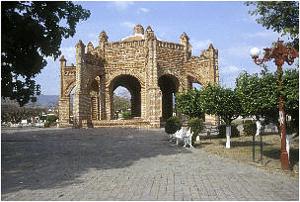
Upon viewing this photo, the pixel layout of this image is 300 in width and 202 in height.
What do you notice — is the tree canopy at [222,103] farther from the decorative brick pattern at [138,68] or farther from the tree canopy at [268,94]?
the decorative brick pattern at [138,68]

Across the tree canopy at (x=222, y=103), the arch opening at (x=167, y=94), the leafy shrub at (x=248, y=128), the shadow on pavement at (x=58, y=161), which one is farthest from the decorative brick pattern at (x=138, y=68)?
the shadow on pavement at (x=58, y=161)

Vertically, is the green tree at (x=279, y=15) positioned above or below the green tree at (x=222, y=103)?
above

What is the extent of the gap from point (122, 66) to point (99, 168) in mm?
26875

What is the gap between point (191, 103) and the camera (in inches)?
975

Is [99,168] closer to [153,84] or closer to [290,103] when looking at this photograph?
[290,103]

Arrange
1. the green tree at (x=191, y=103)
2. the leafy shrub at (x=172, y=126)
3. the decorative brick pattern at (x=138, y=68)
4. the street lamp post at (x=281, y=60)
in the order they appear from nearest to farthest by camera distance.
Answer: the street lamp post at (x=281, y=60)
the leafy shrub at (x=172, y=126)
the green tree at (x=191, y=103)
the decorative brick pattern at (x=138, y=68)

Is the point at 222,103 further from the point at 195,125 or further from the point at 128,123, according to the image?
the point at 128,123

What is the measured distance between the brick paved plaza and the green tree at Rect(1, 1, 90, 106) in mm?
2895

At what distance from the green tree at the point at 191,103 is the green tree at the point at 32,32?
1138cm

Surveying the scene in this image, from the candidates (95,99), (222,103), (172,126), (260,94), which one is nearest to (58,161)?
(260,94)

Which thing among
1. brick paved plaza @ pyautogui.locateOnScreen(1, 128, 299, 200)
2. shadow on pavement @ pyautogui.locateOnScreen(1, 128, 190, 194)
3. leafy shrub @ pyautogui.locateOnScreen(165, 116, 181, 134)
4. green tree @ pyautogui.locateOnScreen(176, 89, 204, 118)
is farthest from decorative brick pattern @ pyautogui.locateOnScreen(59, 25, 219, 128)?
brick paved plaza @ pyautogui.locateOnScreen(1, 128, 299, 200)

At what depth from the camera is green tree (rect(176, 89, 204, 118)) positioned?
24531 millimetres

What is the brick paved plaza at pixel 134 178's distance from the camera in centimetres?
823

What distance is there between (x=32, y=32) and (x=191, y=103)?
13.0 m
